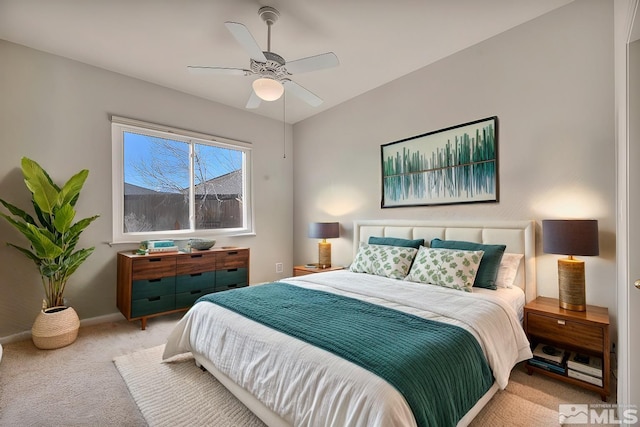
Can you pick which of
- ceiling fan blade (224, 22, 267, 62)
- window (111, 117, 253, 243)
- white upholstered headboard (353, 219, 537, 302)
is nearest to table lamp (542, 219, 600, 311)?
white upholstered headboard (353, 219, 537, 302)

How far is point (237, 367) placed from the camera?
171 cm

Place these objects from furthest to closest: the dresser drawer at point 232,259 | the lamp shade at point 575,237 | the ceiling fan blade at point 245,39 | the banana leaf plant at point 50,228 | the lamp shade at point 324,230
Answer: the lamp shade at point 324,230 → the dresser drawer at point 232,259 → the banana leaf plant at point 50,228 → the lamp shade at point 575,237 → the ceiling fan blade at point 245,39

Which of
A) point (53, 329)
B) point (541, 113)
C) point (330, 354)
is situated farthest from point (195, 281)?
point (541, 113)

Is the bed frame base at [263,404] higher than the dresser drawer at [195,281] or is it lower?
lower

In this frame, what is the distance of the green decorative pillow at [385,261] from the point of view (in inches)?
112

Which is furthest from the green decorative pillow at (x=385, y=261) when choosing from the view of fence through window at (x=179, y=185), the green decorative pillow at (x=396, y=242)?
the view of fence through window at (x=179, y=185)

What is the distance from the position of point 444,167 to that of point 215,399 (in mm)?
2932

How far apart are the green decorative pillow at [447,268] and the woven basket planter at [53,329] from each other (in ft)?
10.5

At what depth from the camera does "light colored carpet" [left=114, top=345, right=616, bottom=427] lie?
1689 millimetres

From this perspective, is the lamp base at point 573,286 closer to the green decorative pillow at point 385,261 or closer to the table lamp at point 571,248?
the table lamp at point 571,248

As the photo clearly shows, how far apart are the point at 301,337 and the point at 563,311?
76.6 inches

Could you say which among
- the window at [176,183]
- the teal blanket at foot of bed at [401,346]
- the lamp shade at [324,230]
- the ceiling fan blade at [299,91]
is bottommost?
the teal blanket at foot of bed at [401,346]

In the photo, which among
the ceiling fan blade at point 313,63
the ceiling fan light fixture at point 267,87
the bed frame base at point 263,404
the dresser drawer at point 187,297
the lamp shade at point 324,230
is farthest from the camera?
the lamp shade at point 324,230

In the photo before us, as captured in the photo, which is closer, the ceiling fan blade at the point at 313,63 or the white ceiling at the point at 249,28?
the ceiling fan blade at the point at 313,63
